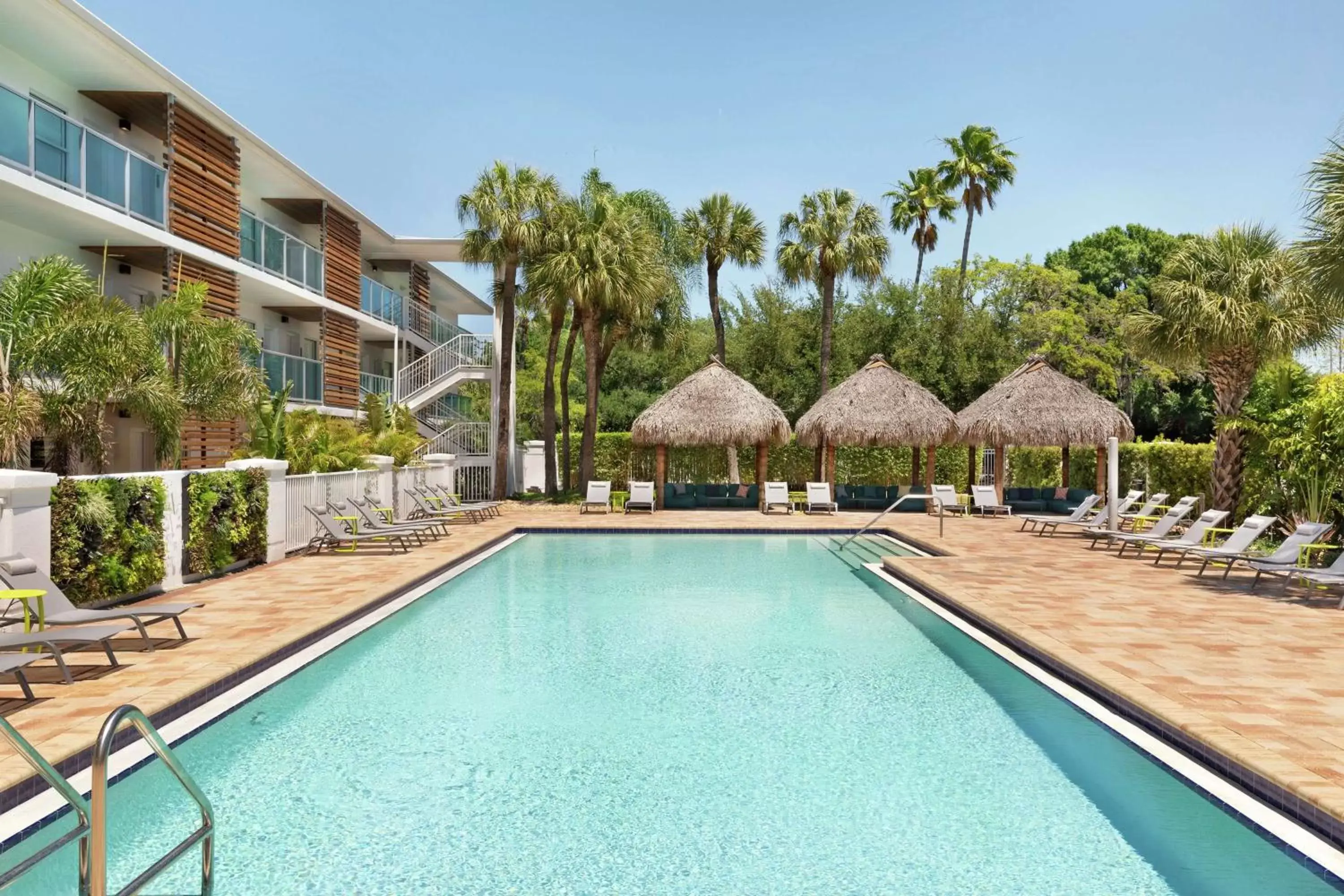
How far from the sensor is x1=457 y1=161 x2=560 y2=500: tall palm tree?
24.5 meters

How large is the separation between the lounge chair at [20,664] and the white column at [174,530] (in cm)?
417

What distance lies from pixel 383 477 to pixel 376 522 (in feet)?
10.9

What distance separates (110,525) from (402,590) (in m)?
3.25

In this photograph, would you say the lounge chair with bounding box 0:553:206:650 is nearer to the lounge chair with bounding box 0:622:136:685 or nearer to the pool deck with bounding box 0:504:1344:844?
the lounge chair with bounding box 0:622:136:685

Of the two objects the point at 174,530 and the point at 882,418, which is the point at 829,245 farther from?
the point at 174,530

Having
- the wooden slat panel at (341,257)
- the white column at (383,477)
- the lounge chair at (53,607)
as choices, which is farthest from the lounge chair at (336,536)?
the wooden slat panel at (341,257)

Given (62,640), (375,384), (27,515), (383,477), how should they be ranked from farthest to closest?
(375,384) → (383,477) → (27,515) → (62,640)

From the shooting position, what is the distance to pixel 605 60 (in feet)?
79.0

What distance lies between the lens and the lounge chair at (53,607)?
6.19 metres

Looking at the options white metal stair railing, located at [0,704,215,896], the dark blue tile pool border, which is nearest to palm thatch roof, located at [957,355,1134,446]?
the dark blue tile pool border

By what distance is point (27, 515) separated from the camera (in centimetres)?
688

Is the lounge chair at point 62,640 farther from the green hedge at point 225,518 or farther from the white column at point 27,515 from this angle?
the green hedge at point 225,518

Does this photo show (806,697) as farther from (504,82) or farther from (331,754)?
(504,82)

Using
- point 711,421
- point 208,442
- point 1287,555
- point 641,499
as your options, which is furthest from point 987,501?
point 208,442
